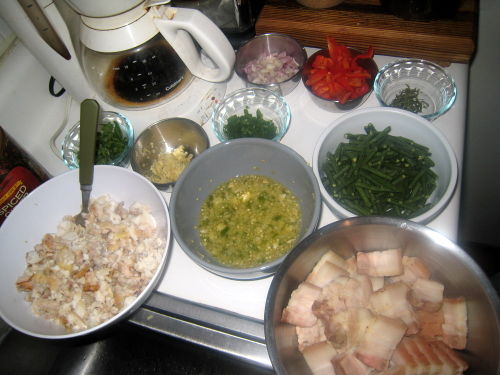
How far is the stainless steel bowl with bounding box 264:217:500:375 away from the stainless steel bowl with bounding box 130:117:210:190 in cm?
52

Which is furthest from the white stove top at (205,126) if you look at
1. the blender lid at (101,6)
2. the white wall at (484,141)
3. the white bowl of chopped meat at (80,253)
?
the blender lid at (101,6)

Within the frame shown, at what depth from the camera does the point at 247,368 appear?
41.6 inches

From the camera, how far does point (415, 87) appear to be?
127cm

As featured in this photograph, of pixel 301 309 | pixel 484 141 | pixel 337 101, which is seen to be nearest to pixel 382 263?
pixel 301 309

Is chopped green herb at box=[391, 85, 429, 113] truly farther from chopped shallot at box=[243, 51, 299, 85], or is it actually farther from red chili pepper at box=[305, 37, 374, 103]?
chopped shallot at box=[243, 51, 299, 85]

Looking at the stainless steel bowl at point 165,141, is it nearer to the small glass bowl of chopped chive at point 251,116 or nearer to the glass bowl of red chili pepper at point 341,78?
the small glass bowl of chopped chive at point 251,116

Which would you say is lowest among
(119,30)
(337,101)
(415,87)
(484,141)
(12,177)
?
(484,141)

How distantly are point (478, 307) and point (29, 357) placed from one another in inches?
48.8

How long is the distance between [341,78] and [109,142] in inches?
30.6

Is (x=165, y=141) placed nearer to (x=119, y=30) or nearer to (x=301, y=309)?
(x=119, y=30)

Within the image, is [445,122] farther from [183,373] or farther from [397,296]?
[183,373]

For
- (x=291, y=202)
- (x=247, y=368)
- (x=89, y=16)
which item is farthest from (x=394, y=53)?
(x=247, y=368)

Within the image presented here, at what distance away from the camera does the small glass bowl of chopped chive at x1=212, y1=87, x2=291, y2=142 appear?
3.87ft

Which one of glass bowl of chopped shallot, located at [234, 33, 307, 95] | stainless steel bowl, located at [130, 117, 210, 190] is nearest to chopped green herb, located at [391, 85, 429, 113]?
glass bowl of chopped shallot, located at [234, 33, 307, 95]
